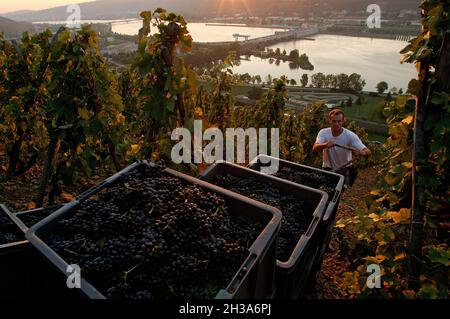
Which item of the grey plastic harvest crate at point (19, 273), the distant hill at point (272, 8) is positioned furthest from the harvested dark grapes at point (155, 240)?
the distant hill at point (272, 8)

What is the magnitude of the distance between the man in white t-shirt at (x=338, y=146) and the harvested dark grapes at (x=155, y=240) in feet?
11.2

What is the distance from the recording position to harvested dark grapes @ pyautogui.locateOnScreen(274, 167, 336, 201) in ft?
13.1

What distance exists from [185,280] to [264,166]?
257cm

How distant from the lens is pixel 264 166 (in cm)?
420

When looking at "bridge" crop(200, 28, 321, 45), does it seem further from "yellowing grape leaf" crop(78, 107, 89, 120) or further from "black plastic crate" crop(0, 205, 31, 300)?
"black plastic crate" crop(0, 205, 31, 300)

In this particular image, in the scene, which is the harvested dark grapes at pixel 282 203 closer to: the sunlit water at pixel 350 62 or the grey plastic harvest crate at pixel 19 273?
the grey plastic harvest crate at pixel 19 273

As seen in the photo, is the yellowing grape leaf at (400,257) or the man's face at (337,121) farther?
the man's face at (337,121)

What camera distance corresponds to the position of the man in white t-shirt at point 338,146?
5247 mm

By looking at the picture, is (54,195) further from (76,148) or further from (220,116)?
(220,116)

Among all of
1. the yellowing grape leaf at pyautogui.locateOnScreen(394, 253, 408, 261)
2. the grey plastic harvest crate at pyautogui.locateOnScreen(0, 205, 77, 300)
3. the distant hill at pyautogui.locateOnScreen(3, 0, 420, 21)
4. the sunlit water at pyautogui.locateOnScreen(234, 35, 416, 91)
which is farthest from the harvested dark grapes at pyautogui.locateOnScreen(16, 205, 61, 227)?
the distant hill at pyautogui.locateOnScreen(3, 0, 420, 21)

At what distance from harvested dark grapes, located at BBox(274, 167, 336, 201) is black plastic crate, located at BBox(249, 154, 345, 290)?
4cm

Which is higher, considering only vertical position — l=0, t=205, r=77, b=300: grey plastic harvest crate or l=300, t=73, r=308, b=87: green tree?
l=300, t=73, r=308, b=87: green tree

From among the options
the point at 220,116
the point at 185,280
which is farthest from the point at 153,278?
the point at 220,116
